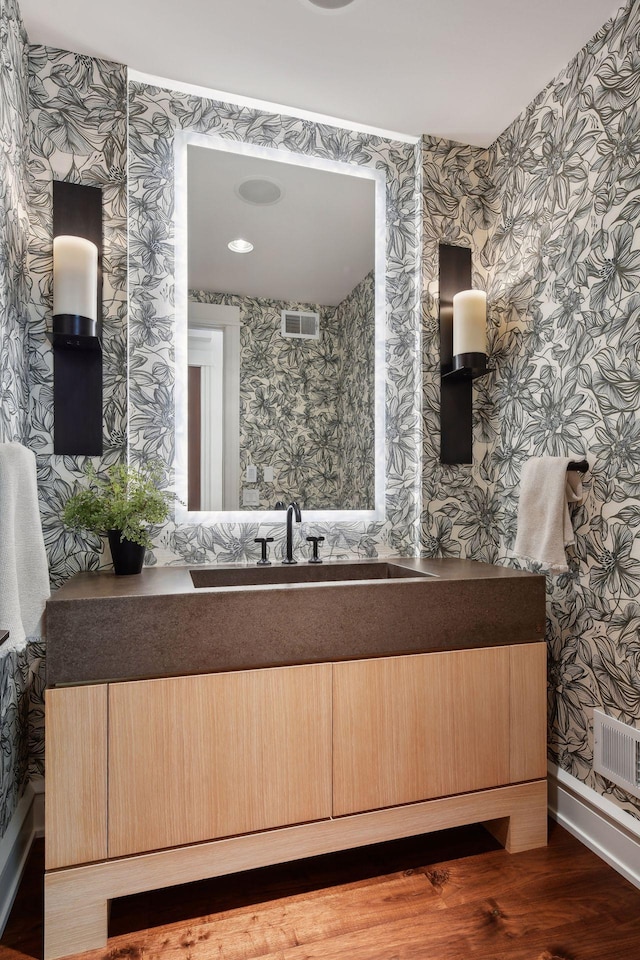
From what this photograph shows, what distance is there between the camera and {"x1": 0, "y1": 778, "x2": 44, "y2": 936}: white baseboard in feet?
4.75

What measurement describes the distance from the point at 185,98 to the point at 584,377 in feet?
5.67

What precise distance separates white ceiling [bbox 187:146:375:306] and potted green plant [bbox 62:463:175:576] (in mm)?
792

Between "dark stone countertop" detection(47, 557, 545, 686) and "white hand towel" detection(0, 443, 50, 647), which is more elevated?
"white hand towel" detection(0, 443, 50, 647)

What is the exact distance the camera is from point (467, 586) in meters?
1.71

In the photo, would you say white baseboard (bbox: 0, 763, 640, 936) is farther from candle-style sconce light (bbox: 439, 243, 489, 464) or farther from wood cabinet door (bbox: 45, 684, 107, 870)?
candle-style sconce light (bbox: 439, 243, 489, 464)

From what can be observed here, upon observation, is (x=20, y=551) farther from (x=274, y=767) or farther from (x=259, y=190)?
(x=259, y=190)

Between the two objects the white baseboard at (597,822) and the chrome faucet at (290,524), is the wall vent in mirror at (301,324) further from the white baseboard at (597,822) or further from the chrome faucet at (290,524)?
the white baseboard at (597,822)

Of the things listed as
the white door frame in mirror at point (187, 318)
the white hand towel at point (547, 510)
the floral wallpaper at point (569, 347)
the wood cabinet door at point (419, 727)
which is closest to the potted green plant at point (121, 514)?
the white door frame in mirror at point (187, 318)

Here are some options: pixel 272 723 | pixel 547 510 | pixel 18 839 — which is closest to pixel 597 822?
pixel 547 510

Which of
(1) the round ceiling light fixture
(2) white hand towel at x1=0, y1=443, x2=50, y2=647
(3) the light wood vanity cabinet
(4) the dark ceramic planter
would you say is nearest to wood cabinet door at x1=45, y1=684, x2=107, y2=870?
(3) the light wood vanity cabinet

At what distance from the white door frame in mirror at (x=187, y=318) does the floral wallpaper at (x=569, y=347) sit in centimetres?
19

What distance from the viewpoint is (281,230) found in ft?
7.08

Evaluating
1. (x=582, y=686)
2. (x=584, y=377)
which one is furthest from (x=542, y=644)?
(x=584, y=377)

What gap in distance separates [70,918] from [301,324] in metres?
1.94
